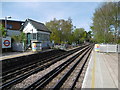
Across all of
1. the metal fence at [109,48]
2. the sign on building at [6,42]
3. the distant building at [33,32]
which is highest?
the distant building at [33,32]

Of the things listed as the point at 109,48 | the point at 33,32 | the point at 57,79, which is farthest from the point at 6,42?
the point at 109,48

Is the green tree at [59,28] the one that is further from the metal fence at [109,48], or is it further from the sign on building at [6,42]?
the sign on building at [6,42]

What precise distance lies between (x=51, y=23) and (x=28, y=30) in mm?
15420

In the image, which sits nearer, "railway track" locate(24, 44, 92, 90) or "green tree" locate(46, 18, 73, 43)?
"railway track" locate(24, 44, 92, 90)

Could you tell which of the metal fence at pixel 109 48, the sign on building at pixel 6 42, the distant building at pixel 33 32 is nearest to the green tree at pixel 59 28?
the distant building at pixel 33 32

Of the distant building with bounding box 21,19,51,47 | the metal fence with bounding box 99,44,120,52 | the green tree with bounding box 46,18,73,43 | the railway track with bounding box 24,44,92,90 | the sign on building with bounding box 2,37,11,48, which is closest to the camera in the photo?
the railway track with bounding box 24,44,92,90

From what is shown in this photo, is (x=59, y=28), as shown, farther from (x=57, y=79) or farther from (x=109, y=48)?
(x=57, y=79)

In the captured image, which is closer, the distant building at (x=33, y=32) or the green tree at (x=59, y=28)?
the distant building at (x=33, y=32)

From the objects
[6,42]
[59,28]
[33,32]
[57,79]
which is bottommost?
[57,79]

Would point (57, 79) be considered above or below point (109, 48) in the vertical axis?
below

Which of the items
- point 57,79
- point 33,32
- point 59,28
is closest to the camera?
point 57,79

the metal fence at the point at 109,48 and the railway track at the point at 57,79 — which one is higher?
the metal fence at the point at 109,48

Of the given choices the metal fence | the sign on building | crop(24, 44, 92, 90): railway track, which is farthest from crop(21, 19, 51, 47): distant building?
crop(24, 44, 92, 90): railway track

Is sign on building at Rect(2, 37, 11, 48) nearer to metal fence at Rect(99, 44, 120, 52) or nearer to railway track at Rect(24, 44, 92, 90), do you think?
railway track at Rect(24, 44, 92, 90)
